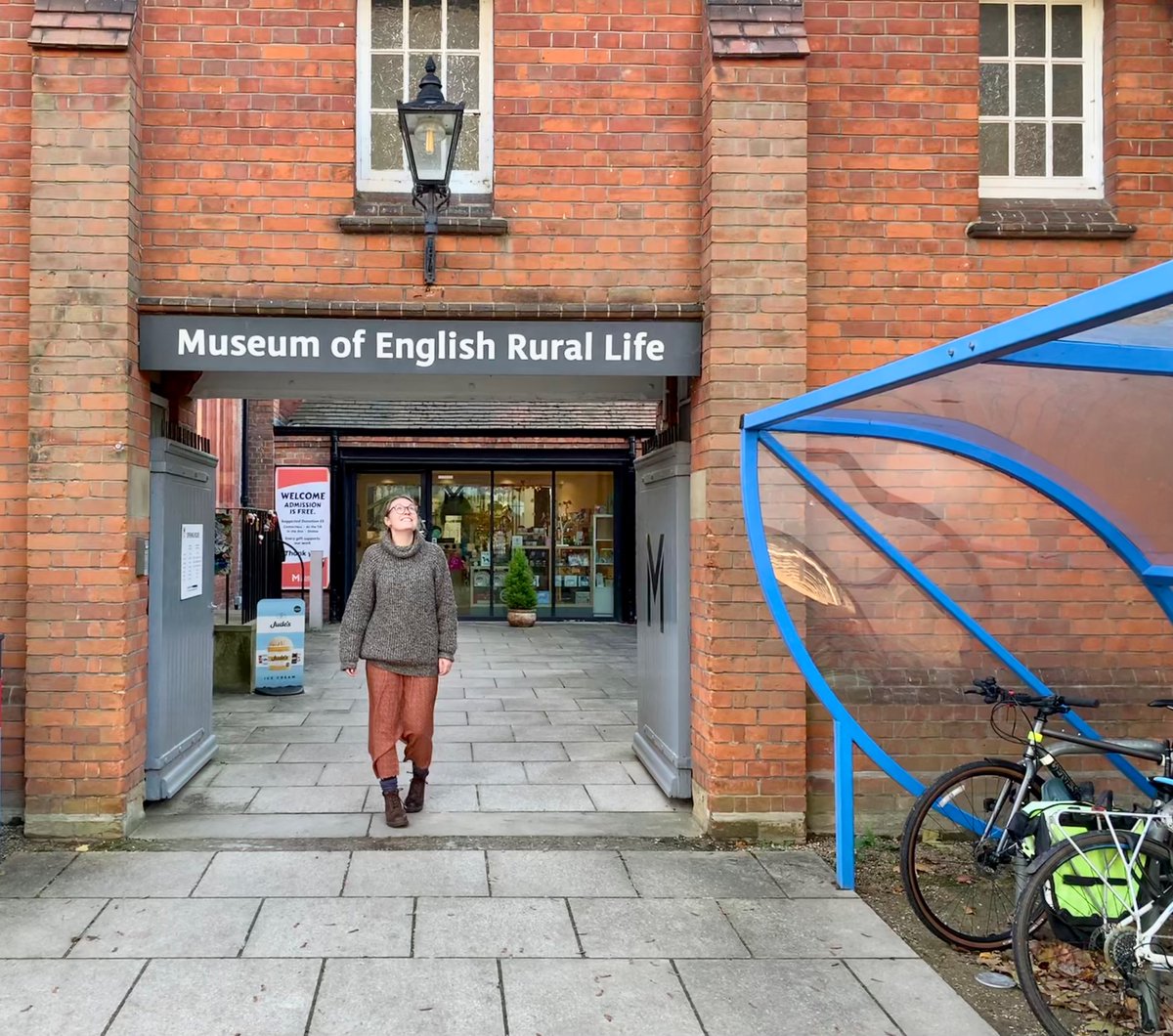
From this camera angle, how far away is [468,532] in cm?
1850

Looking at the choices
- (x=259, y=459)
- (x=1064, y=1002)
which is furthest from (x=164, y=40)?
(x=259, y=459)

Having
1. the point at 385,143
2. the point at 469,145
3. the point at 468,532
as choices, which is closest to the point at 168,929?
the point at 385,143

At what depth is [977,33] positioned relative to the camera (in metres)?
5.89

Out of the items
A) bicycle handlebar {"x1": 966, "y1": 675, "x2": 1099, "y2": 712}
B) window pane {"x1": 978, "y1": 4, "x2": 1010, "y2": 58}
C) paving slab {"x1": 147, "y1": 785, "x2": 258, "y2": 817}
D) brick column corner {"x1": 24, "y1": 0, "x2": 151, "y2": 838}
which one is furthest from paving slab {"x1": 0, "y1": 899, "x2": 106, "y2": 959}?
window pane {"x1": 978, "y1": 4, "x2": 1010, "y2": 58}

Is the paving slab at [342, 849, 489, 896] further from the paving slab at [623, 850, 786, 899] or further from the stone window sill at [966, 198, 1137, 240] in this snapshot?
the stone window sill at [966, 198, 1137, 240]

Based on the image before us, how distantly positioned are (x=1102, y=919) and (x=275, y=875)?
3564mm

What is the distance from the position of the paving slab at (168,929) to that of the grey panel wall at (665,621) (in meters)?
2.61

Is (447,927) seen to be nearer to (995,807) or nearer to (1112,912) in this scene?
(995,807)

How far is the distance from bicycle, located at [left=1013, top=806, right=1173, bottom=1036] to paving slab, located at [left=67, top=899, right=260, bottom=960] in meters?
2.98

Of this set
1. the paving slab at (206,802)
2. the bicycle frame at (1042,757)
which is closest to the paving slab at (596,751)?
the paving slab at (206,802)

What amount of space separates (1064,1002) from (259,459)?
16.8 m

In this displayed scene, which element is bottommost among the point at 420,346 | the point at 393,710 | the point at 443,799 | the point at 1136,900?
the point at 443,799

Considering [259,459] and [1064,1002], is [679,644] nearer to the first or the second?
[1064,1002]

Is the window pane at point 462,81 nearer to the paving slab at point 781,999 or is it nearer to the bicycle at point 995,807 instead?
the bicycle at point 995,807
